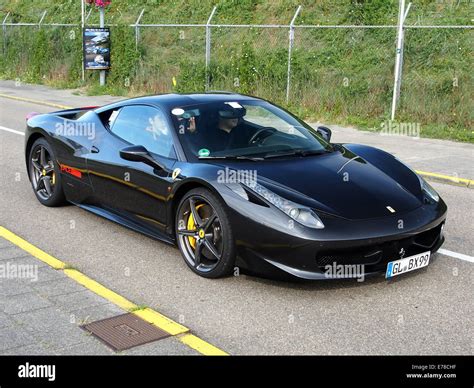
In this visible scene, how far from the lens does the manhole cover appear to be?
4020 millimetres

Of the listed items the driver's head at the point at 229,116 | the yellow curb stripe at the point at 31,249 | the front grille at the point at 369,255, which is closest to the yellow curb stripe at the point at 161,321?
the front grille at the point at 369,255

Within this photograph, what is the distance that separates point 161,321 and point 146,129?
7.24 feet

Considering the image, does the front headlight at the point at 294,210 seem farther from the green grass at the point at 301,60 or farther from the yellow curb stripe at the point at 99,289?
the green grass at the point at 301,60

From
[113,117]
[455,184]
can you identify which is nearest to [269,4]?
[455,184]

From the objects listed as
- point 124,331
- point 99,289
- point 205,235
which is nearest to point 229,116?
point 205,235

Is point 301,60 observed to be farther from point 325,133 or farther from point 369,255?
point 369,255

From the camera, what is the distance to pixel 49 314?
441cm

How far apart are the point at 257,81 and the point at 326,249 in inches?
544

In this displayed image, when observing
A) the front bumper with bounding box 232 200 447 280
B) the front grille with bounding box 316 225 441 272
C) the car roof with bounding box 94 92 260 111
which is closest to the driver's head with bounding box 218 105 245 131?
the car roof with bounding box 94 92 260 111

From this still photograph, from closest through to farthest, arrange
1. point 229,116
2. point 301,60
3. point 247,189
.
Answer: point 247,189
point 229,116
point 301,60

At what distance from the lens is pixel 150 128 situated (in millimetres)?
5926

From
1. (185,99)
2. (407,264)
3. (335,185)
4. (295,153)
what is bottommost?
(407,264)

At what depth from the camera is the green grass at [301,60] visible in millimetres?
14641
